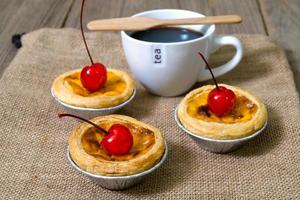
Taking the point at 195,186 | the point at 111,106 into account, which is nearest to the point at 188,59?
the point at 111,106

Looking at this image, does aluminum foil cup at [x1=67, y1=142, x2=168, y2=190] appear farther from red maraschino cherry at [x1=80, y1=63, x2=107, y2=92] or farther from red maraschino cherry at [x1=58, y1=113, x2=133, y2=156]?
red maraschino cherry at [x1=80, y1=63, x2=107, y2=92]

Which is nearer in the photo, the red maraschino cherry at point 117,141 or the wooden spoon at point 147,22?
the red maraschino cherry at point 117,141

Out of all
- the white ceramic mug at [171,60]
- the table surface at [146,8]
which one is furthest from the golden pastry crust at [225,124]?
the table surface at [146,8]

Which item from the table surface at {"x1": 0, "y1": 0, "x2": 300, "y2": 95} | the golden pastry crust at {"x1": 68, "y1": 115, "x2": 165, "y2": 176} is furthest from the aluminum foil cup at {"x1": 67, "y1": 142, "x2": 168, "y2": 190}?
the table surface at {"x1": 0, "y1": 0, "x2": 300, "y2": 95}

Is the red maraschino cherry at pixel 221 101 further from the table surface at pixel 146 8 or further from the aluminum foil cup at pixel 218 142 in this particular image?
the table surface at pixel 146 8

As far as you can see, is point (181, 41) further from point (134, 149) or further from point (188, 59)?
point (134, 149)
